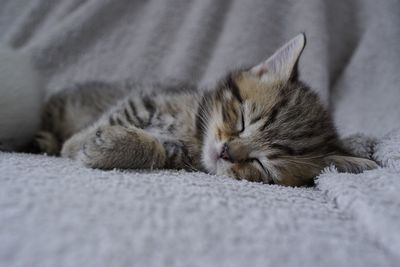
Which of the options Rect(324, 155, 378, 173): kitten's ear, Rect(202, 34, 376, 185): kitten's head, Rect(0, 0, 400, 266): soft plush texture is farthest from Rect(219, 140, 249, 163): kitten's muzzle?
Rect(324, 155, 378, 173): kitten's ear

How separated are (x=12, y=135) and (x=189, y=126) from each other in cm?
58

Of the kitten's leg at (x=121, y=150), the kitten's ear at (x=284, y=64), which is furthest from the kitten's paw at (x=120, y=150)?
the kitten's ear at (x=284, y=64)

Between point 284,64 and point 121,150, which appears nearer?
point 121,150

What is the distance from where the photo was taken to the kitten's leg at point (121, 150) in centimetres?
90

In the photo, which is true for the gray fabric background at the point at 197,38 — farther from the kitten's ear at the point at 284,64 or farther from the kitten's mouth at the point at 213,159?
the kitten's mouth at the point at 213,159

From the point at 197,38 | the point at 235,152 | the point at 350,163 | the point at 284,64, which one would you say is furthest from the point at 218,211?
the point at 197,38

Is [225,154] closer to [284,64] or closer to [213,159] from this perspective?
[213,159]

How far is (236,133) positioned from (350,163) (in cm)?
31

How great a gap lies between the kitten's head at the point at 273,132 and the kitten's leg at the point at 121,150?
16 centimetres

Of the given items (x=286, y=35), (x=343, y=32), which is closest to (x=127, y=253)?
(x=286, y=35)

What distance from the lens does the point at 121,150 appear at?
0.90 metres

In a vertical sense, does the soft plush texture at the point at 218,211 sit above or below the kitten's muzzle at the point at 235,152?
below

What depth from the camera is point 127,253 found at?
1.55ft

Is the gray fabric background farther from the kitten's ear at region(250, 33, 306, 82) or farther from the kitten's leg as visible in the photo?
the kitten's leg
